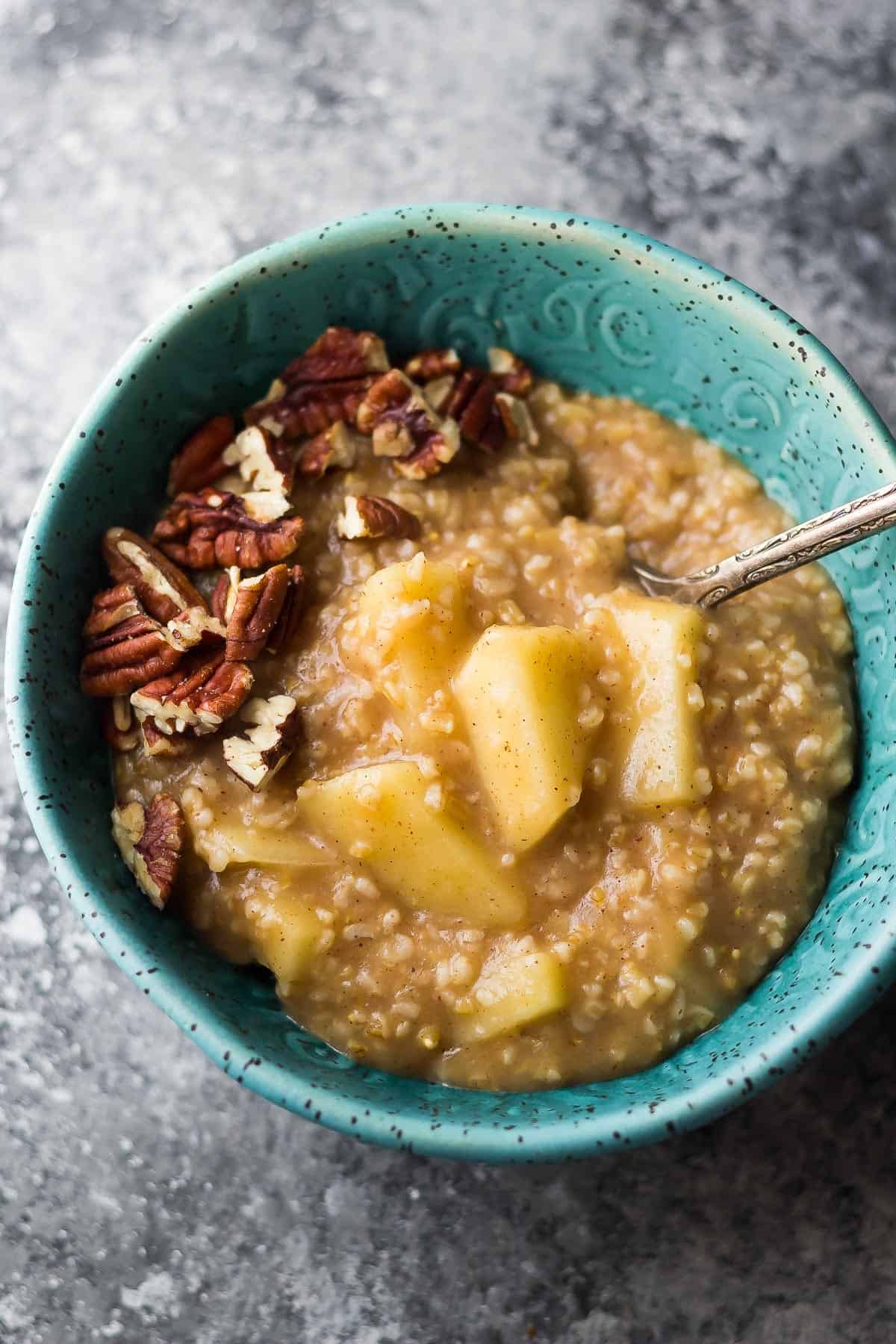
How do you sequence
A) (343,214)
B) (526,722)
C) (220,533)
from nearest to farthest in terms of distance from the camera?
(526,722) → (220,533) → (343,214)

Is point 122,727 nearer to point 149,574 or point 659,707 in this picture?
point 149,574

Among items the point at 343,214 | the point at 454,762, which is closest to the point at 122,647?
the point at 454,762

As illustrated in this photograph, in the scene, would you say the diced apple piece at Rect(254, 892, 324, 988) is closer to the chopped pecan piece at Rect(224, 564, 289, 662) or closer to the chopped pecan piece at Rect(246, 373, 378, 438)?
the chopped pecan piece at Rect(224, 564, 289, 662)

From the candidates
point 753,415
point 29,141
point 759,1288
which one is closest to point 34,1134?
point 759,1288

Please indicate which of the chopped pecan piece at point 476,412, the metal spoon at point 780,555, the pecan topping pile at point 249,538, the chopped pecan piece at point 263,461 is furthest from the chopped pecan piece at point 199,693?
the metal spoon at point 780,555

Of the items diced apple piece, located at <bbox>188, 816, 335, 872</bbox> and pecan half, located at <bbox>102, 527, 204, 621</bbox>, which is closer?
diced apple piece, located at <bbox>188, 816, 335, 872</bbox>

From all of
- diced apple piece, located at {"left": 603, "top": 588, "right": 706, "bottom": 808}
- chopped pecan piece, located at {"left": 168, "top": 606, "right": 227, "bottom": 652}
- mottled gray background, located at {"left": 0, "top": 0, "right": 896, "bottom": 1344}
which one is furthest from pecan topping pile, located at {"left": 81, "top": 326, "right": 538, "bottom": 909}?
mottled gray background, located at {"left": 0, "top": 0, "right": 896, "bottom": 1344}

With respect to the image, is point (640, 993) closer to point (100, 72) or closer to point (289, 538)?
point (289, 538)
